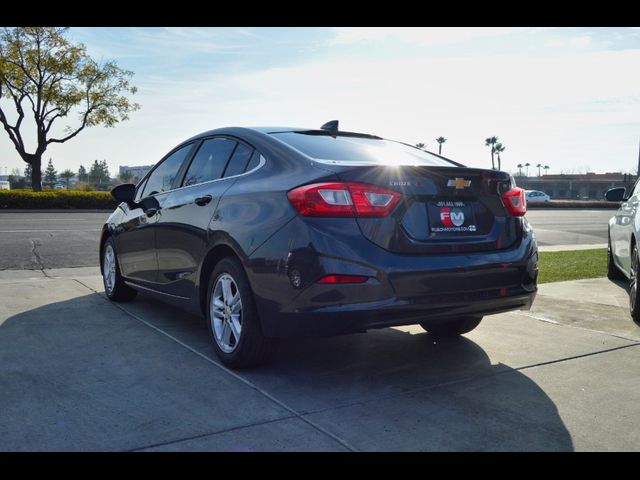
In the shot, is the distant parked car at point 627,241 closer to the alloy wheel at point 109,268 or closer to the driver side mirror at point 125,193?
the driver side mirror at point 125,193

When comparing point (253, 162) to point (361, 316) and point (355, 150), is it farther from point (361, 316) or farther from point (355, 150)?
point (361, 316)

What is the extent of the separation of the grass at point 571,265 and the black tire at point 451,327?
3575 millimetres

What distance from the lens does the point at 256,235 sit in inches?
145

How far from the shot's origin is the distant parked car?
5.65 m

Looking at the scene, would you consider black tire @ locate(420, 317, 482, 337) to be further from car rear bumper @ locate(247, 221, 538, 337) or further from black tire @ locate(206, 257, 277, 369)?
black tire @ locate(206, 257, 277, 369)

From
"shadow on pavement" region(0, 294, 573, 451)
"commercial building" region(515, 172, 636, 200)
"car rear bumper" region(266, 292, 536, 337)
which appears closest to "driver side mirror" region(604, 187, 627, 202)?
"shadow on pavement" region(0, 294, 573, 451)

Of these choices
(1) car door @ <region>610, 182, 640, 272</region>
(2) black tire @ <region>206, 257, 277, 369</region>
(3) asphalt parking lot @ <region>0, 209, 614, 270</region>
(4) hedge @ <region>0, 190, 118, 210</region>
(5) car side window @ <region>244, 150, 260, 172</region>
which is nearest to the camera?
(2) black tire @ <region>206, 257, 277, 369</region>

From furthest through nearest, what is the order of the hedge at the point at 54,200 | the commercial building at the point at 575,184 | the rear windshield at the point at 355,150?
the commercial building at the point at 575,184 < the hedge at the point at 54,200 < the rear windshield at the point at 355,150

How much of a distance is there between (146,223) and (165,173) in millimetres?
478

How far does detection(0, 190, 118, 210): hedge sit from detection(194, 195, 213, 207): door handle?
2295cm

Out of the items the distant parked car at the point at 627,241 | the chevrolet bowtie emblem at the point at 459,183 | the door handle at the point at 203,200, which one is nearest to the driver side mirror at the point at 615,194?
the distant parked car at the point at 627,241

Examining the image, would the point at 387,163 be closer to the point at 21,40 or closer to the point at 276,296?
the point at 276,296

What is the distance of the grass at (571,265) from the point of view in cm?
859
